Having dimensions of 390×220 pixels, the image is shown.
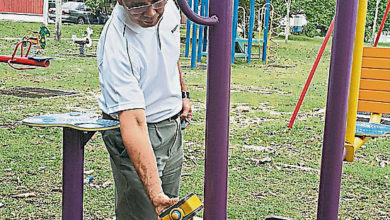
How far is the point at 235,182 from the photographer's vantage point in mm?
3930

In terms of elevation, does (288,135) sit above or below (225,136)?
below

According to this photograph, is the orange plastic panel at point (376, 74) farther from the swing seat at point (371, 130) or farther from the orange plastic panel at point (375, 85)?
the swing seat at point (371, 130)

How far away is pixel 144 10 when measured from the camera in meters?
1.71

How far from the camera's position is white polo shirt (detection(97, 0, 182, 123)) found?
5.74 feet

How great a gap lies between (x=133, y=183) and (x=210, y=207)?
302 mm

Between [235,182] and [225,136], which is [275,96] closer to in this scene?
[235,182]

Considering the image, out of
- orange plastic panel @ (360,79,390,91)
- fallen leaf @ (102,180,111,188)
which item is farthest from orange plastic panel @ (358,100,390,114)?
fallen leaf @ (102,180,111,188)

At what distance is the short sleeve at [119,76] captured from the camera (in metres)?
1.73

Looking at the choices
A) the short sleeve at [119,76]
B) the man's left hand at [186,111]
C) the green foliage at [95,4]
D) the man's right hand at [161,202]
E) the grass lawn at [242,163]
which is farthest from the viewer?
the green foliage at [95,4]

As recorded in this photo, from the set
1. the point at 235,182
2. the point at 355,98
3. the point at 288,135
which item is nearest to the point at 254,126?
the point at 288,135

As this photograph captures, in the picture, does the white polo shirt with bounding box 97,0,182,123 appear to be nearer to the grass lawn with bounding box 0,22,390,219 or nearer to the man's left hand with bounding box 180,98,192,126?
the man's left hand with bounding box 180,98,192,126

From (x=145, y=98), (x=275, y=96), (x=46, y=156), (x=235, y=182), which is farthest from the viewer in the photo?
(x=275, y=96)

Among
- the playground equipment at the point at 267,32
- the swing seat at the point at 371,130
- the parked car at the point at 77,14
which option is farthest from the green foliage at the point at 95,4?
the swing seat at the point at 371,130

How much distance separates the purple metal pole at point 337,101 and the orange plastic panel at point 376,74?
2644 mm
